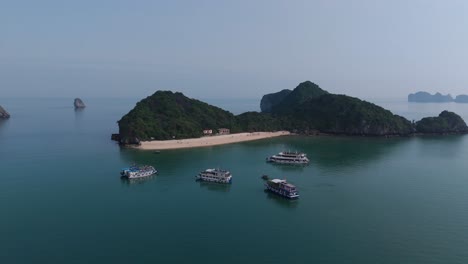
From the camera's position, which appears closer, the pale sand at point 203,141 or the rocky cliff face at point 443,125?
the pale sand at point 203,141

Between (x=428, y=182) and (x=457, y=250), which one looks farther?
(x=428, y=182)

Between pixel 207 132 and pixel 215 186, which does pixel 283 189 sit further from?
pixel 207 132

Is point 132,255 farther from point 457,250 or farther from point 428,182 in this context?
point 428,182

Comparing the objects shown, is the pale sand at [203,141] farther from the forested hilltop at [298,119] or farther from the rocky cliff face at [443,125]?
the rocky cliff face at [443,125]

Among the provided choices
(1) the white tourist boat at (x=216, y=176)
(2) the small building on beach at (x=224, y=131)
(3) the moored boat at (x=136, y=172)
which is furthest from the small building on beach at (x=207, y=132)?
(1) the white tourist boat at (x=216, y=176)

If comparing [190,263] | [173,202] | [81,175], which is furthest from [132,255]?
[81,175]

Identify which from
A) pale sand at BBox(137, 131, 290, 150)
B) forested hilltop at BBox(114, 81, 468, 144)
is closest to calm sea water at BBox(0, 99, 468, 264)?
pale sand at BBox(137, 131, 290, 150)
